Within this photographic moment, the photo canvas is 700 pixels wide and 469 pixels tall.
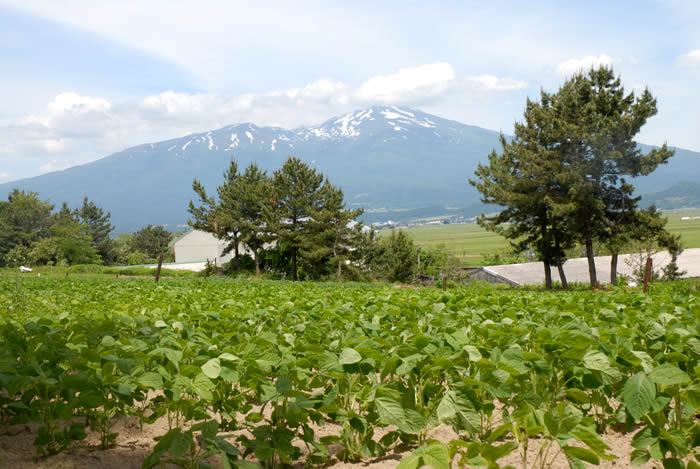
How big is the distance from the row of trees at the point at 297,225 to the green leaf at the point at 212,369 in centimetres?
4208

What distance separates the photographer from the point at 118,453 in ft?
9.54

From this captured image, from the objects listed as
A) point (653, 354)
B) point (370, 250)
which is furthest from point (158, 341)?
point (370, 250)

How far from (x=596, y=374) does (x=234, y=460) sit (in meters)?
1.92

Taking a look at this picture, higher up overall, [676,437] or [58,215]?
[58,215]

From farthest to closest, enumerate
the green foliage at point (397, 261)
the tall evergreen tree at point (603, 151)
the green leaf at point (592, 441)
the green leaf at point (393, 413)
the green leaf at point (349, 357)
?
the green foliage at point (397, 261) → the tall evergreen tree at point (603, 151) → the green leaf at point (349, 357) → the green leaf at point (393, 413) → the green leaf at point (592, 441)

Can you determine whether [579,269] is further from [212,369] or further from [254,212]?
[212,369]

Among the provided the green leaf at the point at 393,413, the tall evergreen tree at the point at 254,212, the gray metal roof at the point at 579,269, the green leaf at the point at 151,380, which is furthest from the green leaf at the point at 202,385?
the gray metal roof at the point at 579,269

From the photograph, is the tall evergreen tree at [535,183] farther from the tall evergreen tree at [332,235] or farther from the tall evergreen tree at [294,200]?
the tall evergreen tree at [294,200]

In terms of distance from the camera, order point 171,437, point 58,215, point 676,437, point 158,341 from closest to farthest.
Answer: point 676,437, point 171,437, point 158,341, point 58,215

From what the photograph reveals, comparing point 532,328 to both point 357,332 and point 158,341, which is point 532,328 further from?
point 158,341

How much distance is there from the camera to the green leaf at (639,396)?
2.11 m

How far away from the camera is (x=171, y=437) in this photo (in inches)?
89.7

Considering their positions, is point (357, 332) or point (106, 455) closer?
point (106, 455)

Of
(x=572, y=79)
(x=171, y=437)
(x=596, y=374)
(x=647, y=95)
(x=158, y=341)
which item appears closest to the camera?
(x=171, y=437)
